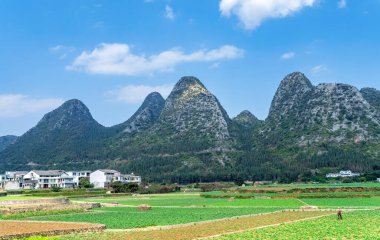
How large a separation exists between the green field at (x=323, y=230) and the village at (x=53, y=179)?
8924 centimetres

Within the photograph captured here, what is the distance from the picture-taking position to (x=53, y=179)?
127 metres

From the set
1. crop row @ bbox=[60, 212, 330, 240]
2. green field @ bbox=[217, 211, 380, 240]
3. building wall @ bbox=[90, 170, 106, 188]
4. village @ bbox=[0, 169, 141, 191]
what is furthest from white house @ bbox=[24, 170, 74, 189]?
green field @ bbox=[217, 211, 380, 240]

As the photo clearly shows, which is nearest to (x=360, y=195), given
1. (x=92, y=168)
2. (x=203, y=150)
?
(x=203, y=150)

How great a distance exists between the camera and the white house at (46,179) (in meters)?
123

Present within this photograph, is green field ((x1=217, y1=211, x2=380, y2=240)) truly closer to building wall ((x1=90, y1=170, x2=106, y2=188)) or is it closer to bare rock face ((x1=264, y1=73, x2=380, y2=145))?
building wall ((x1=90, y1=170, x2=106, y2=188))

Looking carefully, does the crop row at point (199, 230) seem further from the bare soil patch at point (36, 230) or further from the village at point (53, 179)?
the village at point (53, 179)

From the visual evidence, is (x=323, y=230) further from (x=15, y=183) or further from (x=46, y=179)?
(x=46, y=179)

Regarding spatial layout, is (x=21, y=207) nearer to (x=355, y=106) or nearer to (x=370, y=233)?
(x=370, y=233)

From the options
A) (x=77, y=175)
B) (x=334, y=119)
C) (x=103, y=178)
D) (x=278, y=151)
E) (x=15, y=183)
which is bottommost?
(x=15, y=183)

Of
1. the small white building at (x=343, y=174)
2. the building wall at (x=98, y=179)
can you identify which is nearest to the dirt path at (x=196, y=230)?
the small white building at (x=343, y=174)

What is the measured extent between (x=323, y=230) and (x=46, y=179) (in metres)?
107

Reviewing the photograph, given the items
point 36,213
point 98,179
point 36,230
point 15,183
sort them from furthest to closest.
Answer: point 98,179 → point 15,183 → point 36,213 → point 36,230

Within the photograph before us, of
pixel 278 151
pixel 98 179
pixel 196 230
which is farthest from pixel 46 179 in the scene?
pixel 196 230

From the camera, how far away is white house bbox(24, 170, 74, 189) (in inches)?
4830
